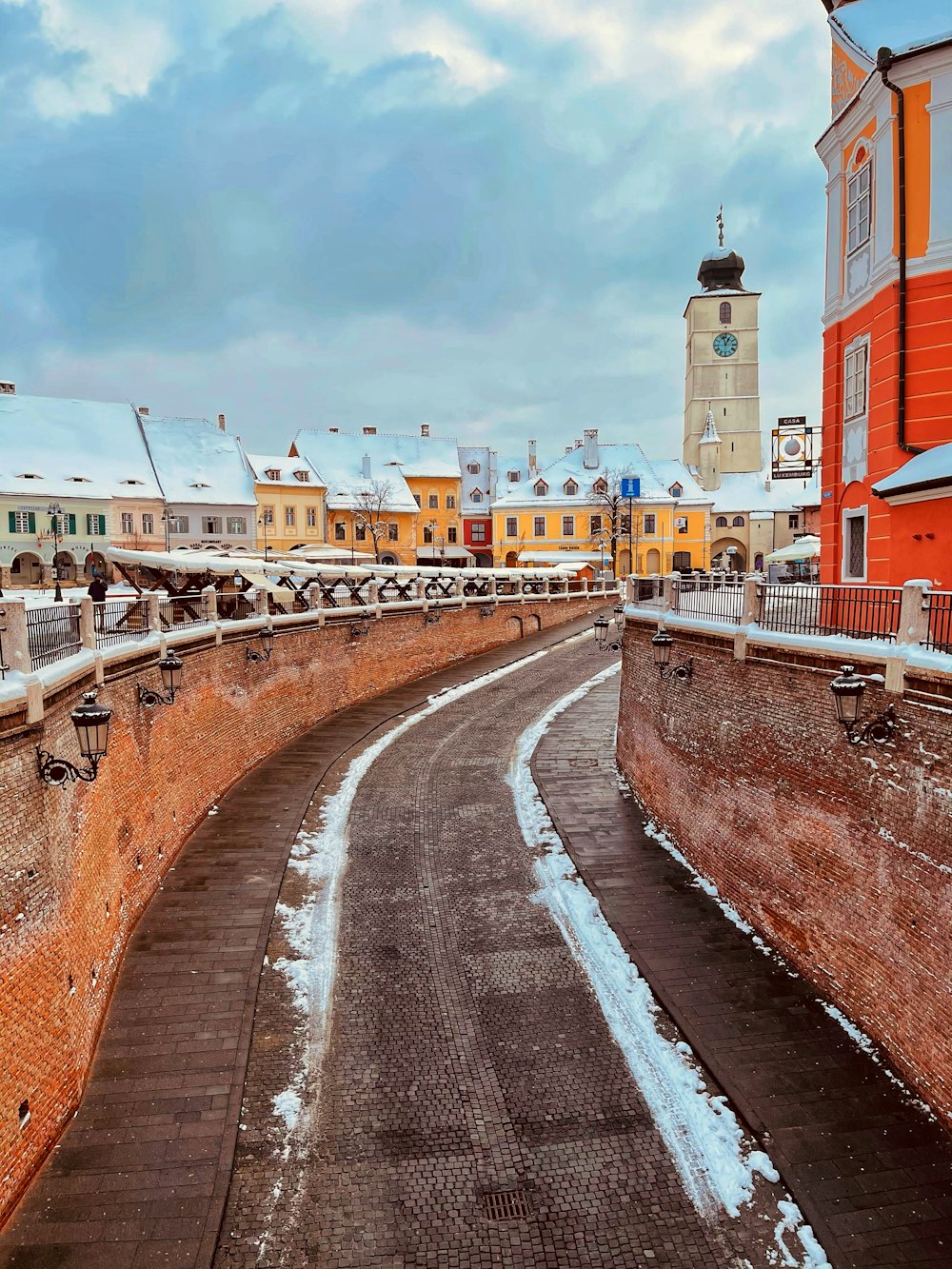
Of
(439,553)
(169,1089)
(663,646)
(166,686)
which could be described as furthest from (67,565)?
(169,1089)

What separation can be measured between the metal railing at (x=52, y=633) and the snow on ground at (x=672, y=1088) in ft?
25.7

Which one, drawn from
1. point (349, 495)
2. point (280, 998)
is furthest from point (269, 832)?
point (349, 495)

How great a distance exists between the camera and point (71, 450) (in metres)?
45.2

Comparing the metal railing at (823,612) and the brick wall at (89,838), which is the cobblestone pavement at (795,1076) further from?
the brick wall at (89,838)

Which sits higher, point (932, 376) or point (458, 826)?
point (932, 376)

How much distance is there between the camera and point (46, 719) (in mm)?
8320

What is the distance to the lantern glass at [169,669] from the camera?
508 inches

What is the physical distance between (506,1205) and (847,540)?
12923 millimetres

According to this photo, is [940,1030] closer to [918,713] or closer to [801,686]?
[918,713]

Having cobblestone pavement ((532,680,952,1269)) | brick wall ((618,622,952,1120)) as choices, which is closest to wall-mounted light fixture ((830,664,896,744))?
brick wall ((618,622,952,1120))

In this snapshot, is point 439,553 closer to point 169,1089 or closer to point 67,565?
point 67,565

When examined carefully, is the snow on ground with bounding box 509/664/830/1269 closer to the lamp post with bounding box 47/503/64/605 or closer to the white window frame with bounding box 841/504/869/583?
the white window frame with bounding box 841/504/869/583

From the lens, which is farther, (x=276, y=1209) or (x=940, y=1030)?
(x=940, y=1030)

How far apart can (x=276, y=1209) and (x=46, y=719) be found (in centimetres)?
525
